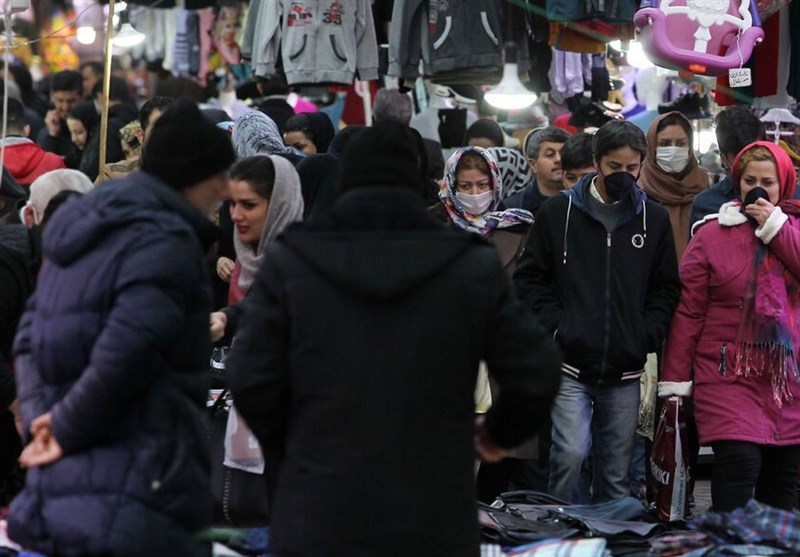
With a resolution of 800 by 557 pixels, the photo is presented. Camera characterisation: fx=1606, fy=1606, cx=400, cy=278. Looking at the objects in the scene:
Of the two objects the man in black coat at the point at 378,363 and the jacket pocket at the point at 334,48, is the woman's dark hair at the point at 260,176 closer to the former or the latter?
the man in black coat at the point at 378,363

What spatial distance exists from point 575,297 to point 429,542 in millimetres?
2950

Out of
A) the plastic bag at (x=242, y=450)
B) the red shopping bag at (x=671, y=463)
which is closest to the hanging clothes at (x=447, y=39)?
the red shopping bag at (x=671, y=463)

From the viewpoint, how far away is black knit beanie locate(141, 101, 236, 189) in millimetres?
4477

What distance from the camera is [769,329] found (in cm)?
682

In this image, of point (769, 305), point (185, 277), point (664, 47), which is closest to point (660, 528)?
point (769, 305)

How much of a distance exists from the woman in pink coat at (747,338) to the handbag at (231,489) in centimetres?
192

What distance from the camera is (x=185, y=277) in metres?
4.25

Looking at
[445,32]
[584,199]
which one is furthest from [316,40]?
[584,199]

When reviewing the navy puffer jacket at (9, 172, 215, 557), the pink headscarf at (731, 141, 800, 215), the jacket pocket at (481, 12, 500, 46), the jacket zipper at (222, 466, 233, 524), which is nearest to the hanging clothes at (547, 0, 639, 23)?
the jacket pocket at (481, 12, 500, 46)

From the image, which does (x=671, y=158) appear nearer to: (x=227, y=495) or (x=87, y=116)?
(x=227, y=495)

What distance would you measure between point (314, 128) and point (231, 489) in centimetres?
364

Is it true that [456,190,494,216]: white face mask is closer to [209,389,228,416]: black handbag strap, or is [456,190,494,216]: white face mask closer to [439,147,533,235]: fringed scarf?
[439,147,533,235]: fringed scarf

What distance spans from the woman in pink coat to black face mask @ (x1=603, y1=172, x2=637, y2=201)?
38 centimetres

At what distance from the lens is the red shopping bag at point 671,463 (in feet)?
23.2
